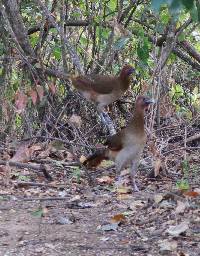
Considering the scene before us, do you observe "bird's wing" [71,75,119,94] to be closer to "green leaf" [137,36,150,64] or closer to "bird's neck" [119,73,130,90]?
Result: "bird's neck" [119,73,130,90]

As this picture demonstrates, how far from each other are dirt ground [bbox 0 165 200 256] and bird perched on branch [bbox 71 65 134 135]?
153 centimetres

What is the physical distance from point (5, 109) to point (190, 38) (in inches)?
115

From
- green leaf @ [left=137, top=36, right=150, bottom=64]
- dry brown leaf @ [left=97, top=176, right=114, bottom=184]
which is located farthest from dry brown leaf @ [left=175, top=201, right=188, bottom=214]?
green leaf @ [left=137, top=36, right=150, bottom=64]

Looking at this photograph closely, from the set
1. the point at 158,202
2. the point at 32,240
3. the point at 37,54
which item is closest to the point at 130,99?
the point at 37,54

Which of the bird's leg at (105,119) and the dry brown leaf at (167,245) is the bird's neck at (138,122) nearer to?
the bird's leg at (105,119)

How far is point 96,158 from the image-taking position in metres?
5.56

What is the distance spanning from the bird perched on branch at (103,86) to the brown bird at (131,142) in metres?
0.99

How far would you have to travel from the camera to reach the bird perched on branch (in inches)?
250

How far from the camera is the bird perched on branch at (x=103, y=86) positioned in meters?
6.34

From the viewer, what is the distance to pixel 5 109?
6.23 meters

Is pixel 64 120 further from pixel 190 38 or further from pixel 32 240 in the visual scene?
pixel 32 240

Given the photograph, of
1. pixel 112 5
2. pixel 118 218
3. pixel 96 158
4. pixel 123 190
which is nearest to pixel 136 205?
pixel 118 218

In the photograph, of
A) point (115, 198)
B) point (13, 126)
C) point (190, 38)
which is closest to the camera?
point (115, 198)

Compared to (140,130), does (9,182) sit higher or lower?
lower
